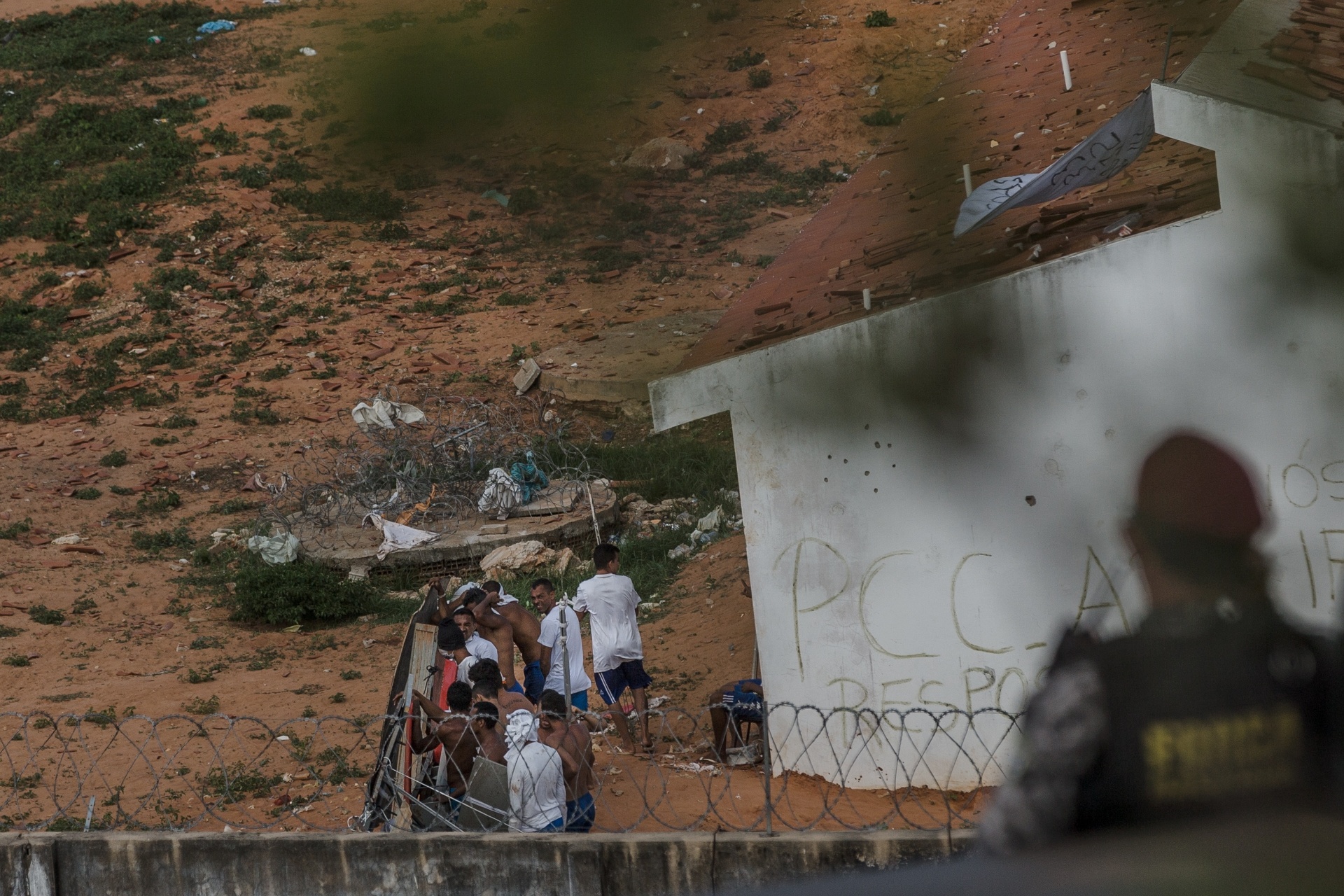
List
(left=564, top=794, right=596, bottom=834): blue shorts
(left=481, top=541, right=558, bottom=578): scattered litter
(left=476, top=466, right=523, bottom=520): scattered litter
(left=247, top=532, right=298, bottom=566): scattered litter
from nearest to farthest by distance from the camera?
1. (left=564, top=794, right=596, bottom=834): blue shorts
2. (left=481, top=541, right=558, bottom=578): scattered litter
3. (left=247, top=532, right=298, bottom=566): scattered litter
4. (left=476, top=466, right=523, bottom=520): scattered litter

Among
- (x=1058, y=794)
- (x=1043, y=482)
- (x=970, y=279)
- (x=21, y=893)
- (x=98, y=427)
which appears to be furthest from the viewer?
(x=98, y=427)

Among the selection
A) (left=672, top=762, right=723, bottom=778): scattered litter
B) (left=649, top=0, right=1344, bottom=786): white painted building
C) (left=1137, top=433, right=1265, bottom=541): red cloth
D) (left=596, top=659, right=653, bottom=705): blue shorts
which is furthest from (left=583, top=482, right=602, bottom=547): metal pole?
(left=1137, top=433, right=1265, bottom=541): red cloth

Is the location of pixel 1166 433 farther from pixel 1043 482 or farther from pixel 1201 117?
pixel 1043 482

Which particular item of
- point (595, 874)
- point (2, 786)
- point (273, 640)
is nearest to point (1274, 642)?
point (595, 874)

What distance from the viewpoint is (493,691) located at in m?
6.42

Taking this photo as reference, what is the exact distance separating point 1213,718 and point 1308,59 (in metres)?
0.75

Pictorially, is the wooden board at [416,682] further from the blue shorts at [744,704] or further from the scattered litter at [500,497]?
the scattered litter at [500,497]

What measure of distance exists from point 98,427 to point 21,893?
1106 cm

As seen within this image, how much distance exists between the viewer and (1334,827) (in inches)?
49.3

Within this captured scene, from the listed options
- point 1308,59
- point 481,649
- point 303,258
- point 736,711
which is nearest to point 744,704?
point 736,711

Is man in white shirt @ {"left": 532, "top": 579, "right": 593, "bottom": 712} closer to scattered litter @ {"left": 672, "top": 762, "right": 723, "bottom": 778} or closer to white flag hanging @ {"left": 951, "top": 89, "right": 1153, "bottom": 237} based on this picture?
scattered litter @ {"left": 672, "top": 762, "right": 723, "bottom": 778}

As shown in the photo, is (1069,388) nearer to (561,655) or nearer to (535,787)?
(535,787)

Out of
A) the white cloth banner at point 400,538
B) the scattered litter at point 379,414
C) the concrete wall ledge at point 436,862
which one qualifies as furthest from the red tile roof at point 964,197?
the scattered litter at point 379,414

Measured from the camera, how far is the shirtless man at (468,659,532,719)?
633cm
